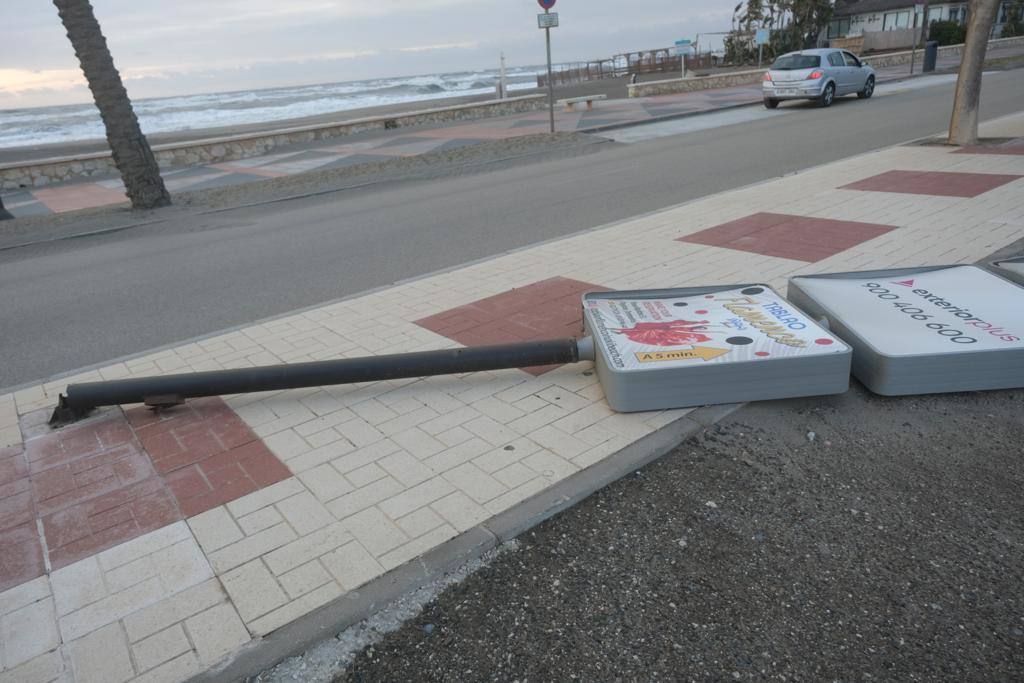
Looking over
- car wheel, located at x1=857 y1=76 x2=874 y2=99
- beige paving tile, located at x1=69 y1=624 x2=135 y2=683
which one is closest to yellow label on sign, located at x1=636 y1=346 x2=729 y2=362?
beige paving tile, located at x1=69 y1=624 x2=135 y2=683

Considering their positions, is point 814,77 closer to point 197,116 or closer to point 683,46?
point 683,46

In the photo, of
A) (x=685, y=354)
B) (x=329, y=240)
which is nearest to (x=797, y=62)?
(x=329, y=240)

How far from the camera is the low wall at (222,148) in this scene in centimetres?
1887

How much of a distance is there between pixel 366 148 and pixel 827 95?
571 inches

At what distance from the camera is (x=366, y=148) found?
20.2m

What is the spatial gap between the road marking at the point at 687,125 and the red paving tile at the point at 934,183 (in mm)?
8747

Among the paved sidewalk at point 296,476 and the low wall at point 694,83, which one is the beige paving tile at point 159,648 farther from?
the low wall at point 694,83

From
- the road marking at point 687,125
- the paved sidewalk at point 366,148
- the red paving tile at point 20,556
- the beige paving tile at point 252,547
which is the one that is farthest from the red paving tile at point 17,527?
the road marking at point 687,125

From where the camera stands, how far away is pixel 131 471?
394 cm

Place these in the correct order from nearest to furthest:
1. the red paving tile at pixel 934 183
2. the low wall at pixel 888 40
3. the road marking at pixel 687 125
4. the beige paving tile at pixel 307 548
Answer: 1. the beige paving tile at pixel 307 548
2. the red paving tile at pixel 934 183
3. the road marking at pixel 687 125
4. the low wall at pixel 888 40

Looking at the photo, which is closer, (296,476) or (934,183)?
(296,476)

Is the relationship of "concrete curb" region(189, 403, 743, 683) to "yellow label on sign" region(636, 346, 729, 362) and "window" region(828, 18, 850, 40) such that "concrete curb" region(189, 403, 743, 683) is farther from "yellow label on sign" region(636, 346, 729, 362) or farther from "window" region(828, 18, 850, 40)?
"window" region(828, 18, 850, 40)

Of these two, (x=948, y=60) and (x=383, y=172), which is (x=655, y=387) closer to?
(x=383, y=172)

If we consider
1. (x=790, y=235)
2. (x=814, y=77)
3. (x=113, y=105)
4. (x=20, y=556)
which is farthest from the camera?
(x=814, y=77)
